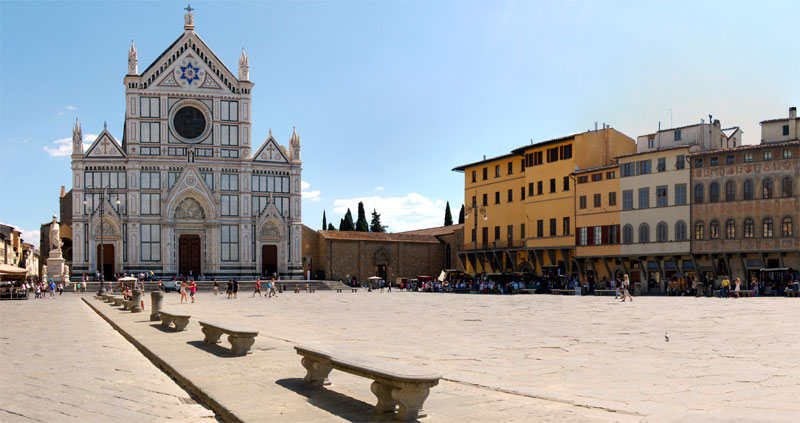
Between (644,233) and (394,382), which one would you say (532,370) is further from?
(644,233)

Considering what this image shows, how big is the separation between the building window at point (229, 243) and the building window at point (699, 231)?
36.2 metres

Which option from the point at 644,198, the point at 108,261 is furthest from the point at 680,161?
the point at 108,261

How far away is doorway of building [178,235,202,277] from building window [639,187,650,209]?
35518 mm

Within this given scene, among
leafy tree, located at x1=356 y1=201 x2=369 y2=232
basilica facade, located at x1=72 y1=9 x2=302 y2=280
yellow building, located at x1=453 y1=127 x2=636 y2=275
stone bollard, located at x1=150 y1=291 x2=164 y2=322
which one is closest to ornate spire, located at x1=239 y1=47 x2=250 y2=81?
basilica facade, located at x1=72 y1=9 x2=302 y2=280

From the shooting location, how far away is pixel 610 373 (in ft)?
31.7

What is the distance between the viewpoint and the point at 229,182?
6144cm

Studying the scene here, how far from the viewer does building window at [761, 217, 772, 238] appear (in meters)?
40.3

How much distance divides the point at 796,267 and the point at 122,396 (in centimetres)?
4007

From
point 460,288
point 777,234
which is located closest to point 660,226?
point 777,234

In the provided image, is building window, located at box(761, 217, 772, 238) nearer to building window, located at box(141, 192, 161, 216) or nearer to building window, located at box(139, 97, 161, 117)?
building window, located at box(141, 192, 161, 216)

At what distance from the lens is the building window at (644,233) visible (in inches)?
1815

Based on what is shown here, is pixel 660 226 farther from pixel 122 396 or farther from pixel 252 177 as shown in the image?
pixel 122 396

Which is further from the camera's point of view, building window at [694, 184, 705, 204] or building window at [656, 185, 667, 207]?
building window at [656, 185, 667, 207]

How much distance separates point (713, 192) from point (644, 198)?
15.3 feet
